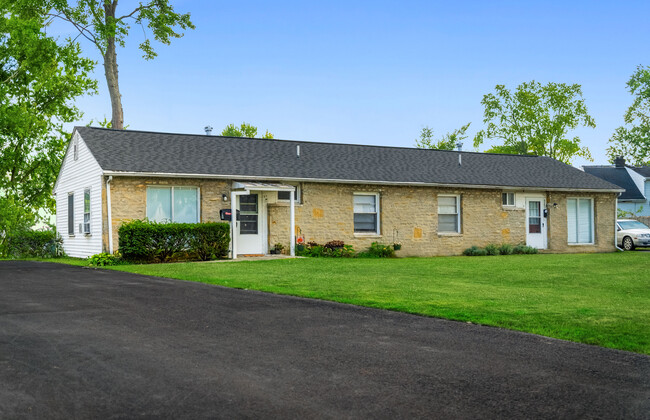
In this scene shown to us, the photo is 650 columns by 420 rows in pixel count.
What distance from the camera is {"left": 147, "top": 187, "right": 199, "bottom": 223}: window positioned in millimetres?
20906

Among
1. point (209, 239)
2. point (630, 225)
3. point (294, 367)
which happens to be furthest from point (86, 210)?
point (630, 225)

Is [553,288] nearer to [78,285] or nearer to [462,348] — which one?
[462,348]

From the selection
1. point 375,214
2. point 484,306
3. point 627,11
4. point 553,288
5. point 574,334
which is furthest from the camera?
point 375,214

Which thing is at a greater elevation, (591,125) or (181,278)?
(591,125)

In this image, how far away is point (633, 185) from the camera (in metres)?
48.1

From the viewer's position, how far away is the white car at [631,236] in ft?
95.8

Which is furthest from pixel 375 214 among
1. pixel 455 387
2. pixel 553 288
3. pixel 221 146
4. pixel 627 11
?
pixel 455 387

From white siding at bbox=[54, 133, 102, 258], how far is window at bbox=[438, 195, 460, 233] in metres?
12.7

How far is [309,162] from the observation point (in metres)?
24.7

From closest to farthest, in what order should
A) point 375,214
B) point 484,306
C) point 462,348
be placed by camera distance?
point 462,348 < point 484,306 < point 375,214

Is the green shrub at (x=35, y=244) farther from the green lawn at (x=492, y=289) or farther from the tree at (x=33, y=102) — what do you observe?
the green lawn at (x=492, y=289)

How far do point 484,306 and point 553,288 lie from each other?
328cm

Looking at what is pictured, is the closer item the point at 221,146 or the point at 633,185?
the point at 221,146

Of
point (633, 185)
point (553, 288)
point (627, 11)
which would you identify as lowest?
point (553, 288)
